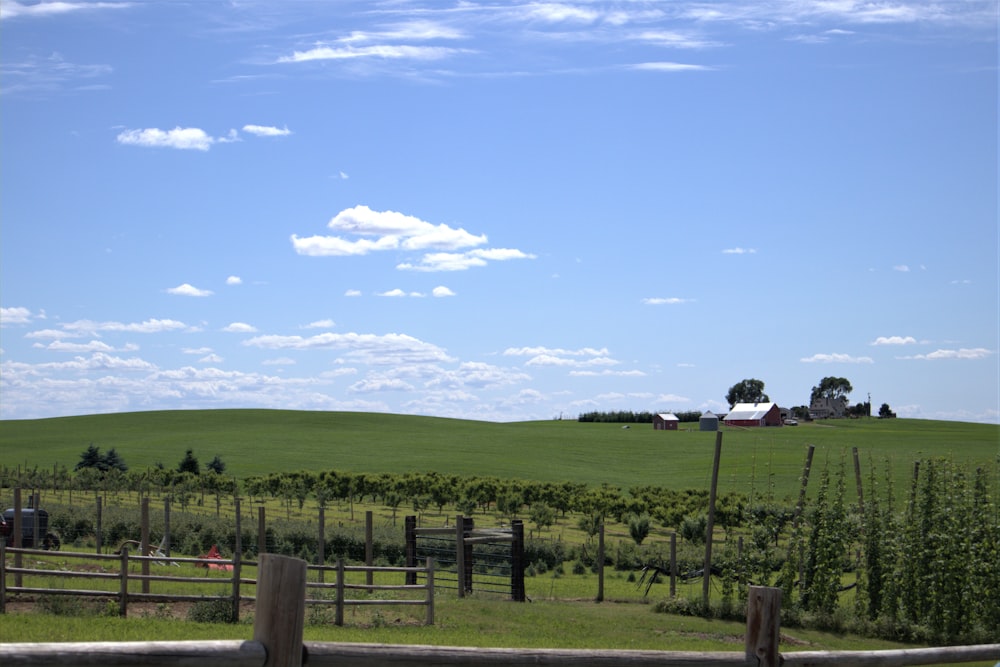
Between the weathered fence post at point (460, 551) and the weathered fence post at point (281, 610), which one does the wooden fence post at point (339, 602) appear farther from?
the weathered fence post at point (281, 610)

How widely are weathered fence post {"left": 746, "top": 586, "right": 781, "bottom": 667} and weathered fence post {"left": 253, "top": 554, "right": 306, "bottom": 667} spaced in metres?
2.45

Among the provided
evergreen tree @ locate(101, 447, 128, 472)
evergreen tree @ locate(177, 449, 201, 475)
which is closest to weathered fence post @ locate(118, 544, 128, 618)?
evergreen tree @ locate(177, 449, 201, 475)

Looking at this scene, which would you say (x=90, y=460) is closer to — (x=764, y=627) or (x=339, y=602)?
(x=339, y=602)

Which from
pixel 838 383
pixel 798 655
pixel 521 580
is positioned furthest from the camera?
pixel 838 383

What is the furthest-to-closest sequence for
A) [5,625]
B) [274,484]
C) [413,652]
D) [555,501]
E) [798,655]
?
[274,484]
[555,501]
[5,625]
[798,655]
[413,652]

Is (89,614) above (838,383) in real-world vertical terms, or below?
below

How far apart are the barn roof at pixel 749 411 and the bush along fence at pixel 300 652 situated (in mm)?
100426

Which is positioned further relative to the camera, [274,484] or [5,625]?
[274,484]

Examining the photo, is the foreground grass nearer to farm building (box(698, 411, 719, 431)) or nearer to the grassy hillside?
the grassy hillside

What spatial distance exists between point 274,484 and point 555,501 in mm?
17028

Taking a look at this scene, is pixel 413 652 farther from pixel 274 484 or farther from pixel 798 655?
pixel 274 484

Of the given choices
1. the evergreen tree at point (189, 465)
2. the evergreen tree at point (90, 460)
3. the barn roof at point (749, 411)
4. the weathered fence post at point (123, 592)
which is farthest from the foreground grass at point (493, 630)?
the barn roof at point (749, 411)

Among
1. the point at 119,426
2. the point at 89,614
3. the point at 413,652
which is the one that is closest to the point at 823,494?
the point at 89,614

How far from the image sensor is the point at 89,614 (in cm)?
1584
